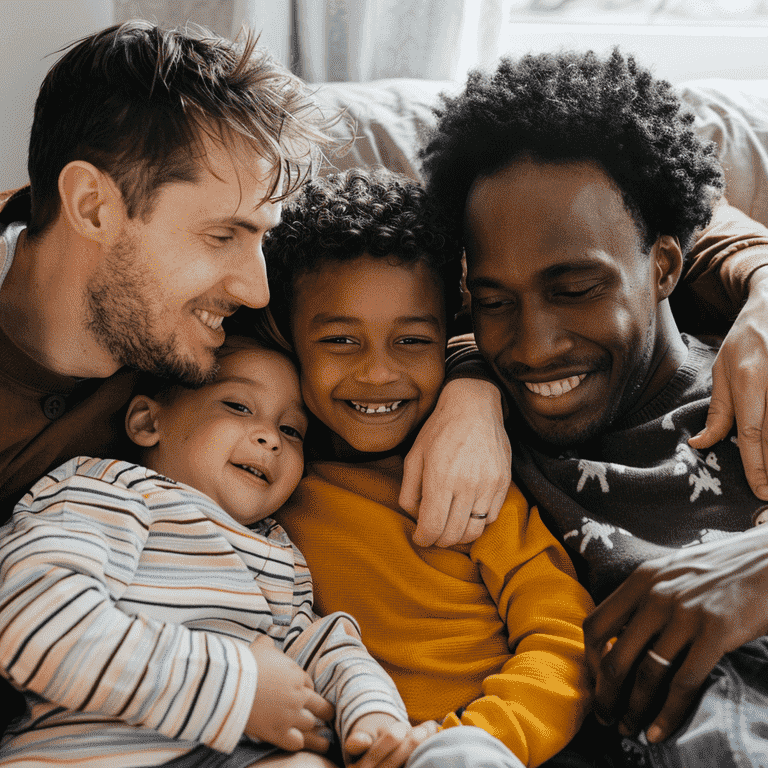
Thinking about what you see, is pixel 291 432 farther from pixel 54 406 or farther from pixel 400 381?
pixel 54 406

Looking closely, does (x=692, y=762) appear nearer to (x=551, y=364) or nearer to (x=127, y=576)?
(x=551, y=364)

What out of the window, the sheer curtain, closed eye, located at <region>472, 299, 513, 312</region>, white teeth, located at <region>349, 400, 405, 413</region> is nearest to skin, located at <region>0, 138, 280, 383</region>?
white teeth, located at <region>349, 400, 405, 413</region>

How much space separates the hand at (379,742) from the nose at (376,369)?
1.65 ft

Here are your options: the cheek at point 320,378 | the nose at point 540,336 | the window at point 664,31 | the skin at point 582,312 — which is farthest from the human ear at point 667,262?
the window at point 664,31

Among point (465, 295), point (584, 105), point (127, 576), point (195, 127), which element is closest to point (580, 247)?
point (584, 105)

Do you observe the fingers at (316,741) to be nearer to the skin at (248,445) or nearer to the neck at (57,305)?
the skin at (248,445)

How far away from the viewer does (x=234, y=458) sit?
3.86 feet

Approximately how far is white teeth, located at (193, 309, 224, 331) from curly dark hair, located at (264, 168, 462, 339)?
0.45 ft

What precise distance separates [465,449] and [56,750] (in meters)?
0.65

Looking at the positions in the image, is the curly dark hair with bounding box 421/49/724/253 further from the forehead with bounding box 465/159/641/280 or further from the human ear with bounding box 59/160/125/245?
the human ear with bounding box 59/160/125/245

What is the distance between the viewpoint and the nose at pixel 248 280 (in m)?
1.20

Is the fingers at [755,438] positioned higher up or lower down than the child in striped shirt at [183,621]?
higher up

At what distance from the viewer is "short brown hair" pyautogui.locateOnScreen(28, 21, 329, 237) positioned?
1.14 meters

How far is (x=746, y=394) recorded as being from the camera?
1.09 meters
